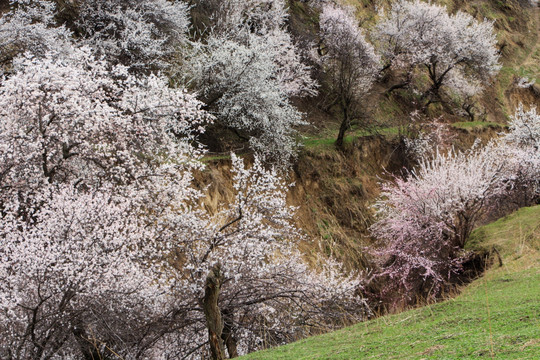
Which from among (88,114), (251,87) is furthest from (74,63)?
(251,87)

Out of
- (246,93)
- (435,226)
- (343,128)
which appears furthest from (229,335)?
(343,128)

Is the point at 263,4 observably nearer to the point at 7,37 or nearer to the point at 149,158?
the point at 7,37

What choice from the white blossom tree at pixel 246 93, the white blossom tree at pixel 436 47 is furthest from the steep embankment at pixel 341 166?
the white blossom tree at pixel 436 47

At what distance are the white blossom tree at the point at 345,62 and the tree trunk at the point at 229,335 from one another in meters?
15.6

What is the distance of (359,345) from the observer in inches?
178

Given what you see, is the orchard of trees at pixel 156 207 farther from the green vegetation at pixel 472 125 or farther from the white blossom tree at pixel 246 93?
the green vegetation at pixel 472 125

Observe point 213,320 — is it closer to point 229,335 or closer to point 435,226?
point 229,335

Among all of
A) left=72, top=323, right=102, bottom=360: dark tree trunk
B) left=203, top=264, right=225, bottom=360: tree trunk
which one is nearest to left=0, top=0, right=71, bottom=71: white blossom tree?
left=72, top=323, right=102, bottom=360: dark tree trunk

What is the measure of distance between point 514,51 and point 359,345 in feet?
184

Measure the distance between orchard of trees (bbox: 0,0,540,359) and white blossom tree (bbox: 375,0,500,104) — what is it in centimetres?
950

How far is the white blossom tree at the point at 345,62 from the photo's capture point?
79.8 feet

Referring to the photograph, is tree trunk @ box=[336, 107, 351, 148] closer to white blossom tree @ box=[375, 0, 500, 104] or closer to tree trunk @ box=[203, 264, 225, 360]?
white blossom tree @ box=[375, 0, 500, 104]

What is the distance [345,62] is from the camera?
82.8 feet

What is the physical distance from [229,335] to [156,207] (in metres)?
4.13
